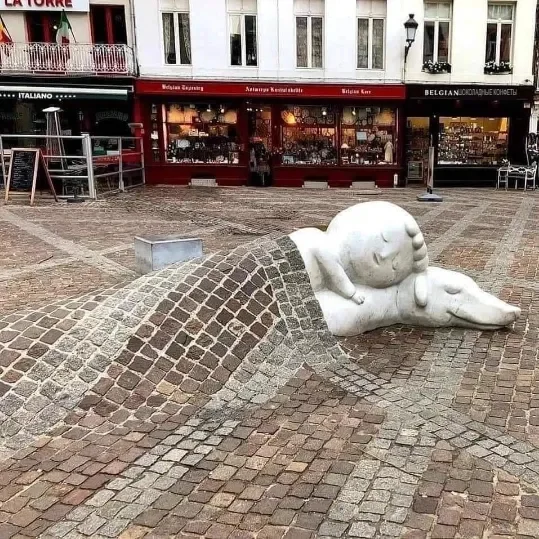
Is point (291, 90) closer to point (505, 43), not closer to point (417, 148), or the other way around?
point (417, 148)

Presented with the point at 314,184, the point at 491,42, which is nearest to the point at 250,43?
the point at 314,184

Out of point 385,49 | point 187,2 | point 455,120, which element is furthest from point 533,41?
point 187,2

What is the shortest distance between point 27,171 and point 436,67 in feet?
45.4

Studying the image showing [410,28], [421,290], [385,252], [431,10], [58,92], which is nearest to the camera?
[385,252]

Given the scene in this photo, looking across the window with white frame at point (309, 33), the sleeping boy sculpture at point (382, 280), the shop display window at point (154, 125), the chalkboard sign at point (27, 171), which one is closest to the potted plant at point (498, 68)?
the window with white frame at point (309, 33)

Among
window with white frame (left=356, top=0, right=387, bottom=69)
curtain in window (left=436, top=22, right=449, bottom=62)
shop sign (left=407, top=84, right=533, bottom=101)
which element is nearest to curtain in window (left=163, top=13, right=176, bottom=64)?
window with white frame (left=356, top=0, right=387, bottom=69)

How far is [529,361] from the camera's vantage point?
19.4ft

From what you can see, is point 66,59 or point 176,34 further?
point 176,34

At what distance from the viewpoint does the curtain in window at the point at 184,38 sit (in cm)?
2119

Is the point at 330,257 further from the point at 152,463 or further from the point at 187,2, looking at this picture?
the point at 187,2

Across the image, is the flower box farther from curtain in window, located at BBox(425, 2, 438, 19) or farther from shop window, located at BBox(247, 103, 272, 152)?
shop window, located at BBox(247, 103, 272, 152)

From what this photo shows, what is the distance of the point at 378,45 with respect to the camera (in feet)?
70.8

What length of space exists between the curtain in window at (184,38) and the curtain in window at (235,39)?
1.45m

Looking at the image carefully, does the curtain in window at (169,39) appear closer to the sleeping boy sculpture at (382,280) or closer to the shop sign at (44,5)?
the shop sign at (44,5)
